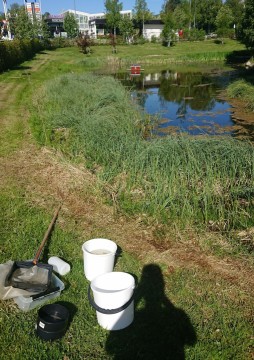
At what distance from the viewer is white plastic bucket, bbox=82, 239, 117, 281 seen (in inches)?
142

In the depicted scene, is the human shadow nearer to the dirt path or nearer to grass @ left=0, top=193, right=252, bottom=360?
grass @ left=0, top=193, right=252, bottom=360

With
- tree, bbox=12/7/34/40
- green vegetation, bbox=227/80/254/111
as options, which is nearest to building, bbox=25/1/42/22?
tree, bbox=12/7/34/40

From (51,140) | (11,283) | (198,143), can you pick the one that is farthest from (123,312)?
(51,140)

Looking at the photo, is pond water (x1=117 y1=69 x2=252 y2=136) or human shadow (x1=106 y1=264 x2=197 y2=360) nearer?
human shadow (x1=106 y1=264 x2=197 y2=360)

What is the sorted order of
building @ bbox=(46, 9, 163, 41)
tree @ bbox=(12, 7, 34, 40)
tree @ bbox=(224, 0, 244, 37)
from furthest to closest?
building @ bbox=(46, 9, 163, 41), tree @ bbox=(224, 0, 244, 37), tree @ bbox=(12, 7, 34, 40)

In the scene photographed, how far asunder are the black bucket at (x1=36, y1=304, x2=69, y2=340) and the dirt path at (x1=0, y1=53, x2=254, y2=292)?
1.39 m

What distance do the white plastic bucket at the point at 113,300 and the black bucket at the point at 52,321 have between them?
0.31 metres

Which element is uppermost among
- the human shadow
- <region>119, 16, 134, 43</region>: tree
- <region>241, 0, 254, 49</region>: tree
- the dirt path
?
<region>119, 16, 134, 43</region>: tree

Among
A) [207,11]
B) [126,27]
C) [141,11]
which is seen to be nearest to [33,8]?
[126,27]

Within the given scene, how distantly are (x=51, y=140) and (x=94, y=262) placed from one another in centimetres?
515

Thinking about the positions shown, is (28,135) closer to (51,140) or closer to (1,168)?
(51,140)

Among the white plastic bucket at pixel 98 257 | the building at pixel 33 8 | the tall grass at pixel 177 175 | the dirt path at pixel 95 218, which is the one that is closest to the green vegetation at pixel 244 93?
the tall grass at pixel 177 175

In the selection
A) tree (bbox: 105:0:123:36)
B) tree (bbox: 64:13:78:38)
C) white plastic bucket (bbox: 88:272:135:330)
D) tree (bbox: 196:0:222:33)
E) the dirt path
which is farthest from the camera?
tree (bbox: 196:0:222:33)

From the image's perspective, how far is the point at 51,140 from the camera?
8.14 meters
